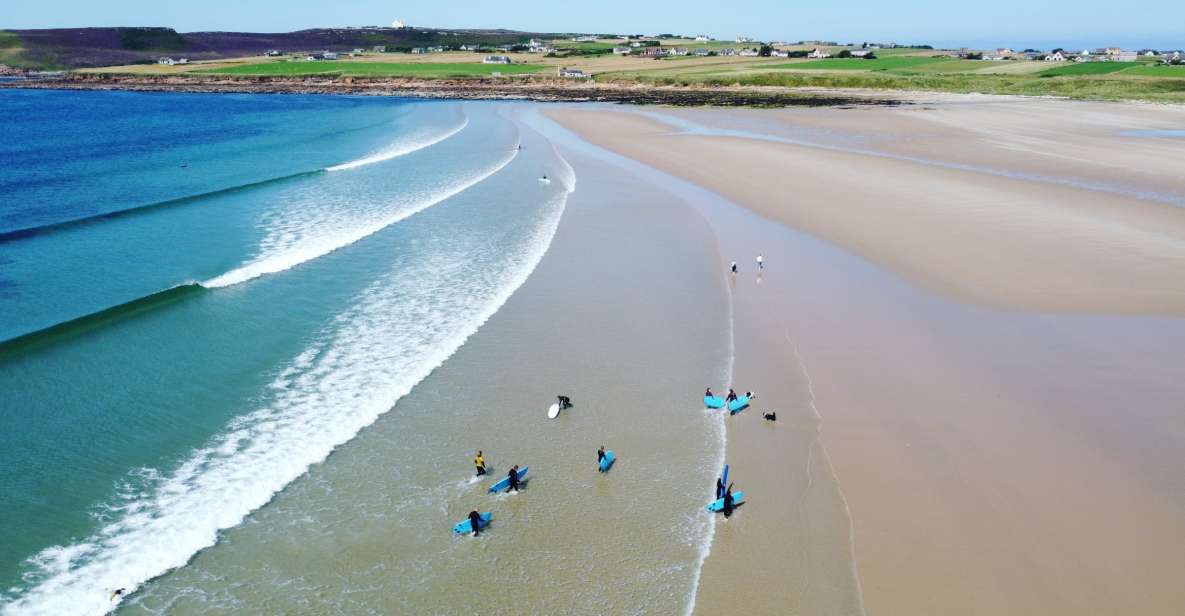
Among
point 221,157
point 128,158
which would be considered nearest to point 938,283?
point 221,157

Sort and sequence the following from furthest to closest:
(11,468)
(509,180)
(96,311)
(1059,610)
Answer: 1. (509,180)
2. (96,311)
3. (11,468)
4. (1059,610)

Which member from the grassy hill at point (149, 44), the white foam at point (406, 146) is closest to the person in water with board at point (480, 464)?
the white foam at point (406, 146)

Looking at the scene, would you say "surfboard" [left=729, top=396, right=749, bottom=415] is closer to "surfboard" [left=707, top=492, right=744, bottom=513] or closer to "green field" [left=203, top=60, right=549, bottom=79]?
"surfboard" [left=707, top=492, right=744, bottom=513]

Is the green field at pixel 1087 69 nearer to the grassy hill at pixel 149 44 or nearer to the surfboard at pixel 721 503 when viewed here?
the surfboard at pixel 721 503

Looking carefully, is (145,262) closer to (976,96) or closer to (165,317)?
(165,317)

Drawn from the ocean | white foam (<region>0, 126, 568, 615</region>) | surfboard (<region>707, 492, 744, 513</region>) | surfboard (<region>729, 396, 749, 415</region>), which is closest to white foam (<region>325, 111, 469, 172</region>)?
the ocean
